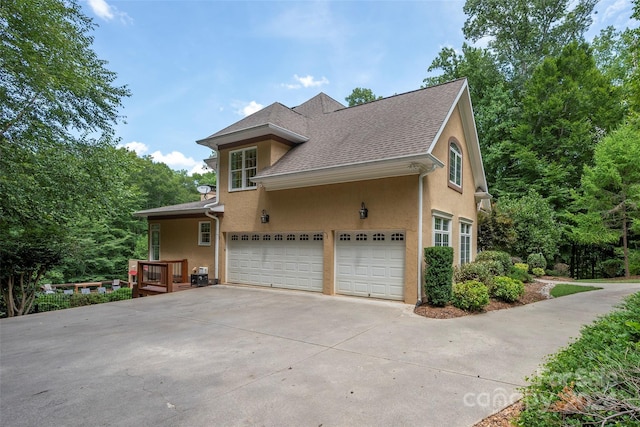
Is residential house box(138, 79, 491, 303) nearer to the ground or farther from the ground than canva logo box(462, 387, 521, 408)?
farther from the ground

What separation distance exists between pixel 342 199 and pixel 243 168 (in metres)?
4.69

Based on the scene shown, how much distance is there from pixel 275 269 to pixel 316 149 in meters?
4.59

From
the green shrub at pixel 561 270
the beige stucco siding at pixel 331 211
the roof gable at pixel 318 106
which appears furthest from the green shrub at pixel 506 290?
the green shrub at pixel 561 270

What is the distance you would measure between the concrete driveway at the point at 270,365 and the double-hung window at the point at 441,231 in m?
2.85

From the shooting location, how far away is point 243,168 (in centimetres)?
1255

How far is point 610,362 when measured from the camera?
2838 millimetres

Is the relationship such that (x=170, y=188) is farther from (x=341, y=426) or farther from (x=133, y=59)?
(x=341, y=426)

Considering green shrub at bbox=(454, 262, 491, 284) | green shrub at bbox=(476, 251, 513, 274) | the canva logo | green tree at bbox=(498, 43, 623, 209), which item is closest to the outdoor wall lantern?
green shrub at bbox=(454, 262, 491, 284)

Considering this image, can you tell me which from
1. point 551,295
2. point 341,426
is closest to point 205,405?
point 341,426

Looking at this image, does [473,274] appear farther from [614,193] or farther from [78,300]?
[614,193]

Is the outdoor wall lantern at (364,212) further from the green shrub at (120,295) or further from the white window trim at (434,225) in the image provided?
the green shrub at (120,295)

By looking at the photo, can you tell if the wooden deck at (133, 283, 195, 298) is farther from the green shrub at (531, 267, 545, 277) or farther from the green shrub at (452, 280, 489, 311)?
the green shrub at (531, 267, 545, 277)

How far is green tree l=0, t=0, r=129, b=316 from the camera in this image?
9.37 metres

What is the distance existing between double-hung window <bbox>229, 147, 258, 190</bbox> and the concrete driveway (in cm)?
560
